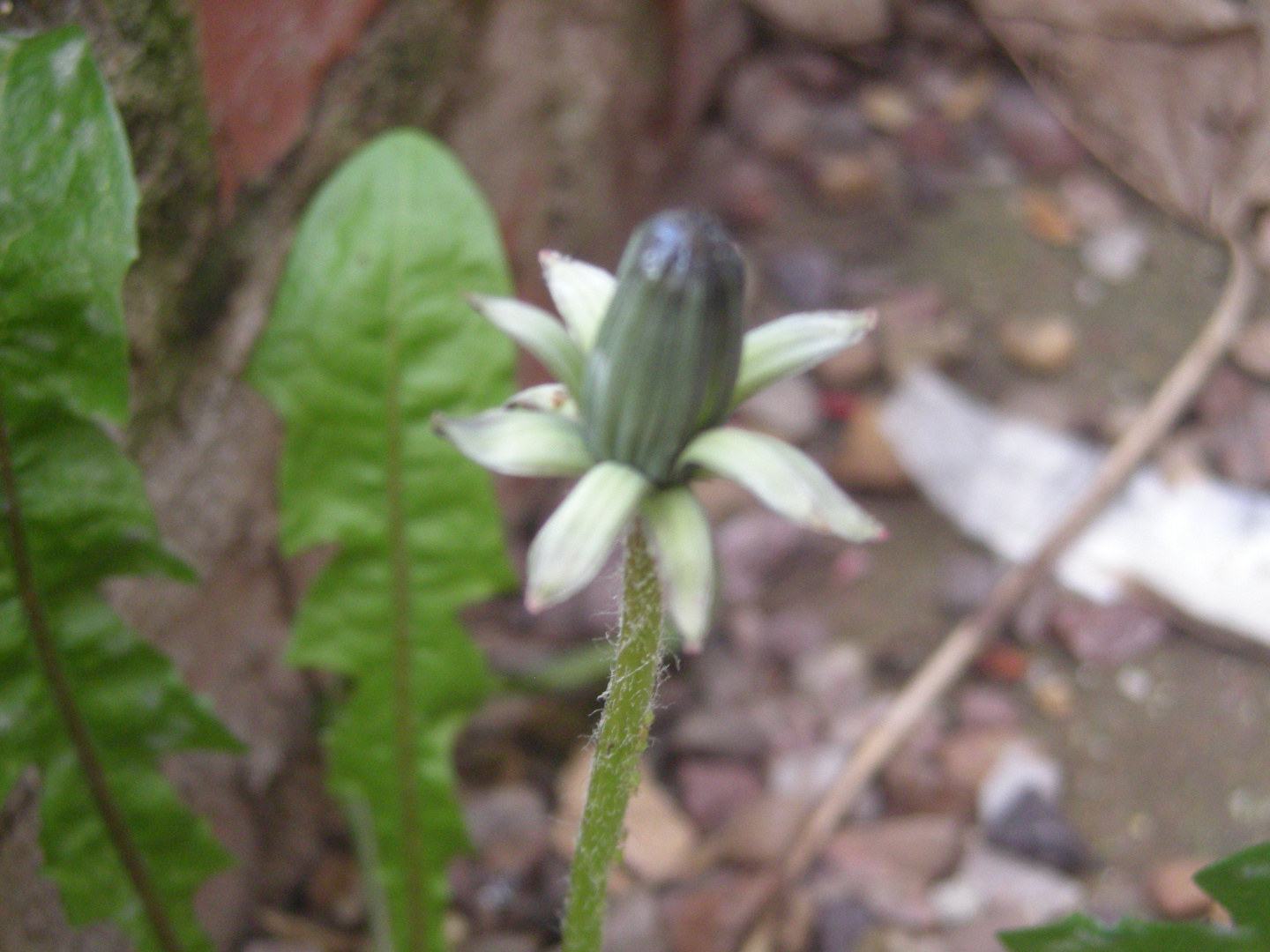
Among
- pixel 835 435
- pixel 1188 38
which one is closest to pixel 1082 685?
pixel 835 435

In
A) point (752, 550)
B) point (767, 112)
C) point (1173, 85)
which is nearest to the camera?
point (1173, 85)

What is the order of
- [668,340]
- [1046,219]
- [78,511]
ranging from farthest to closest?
1. [1046,219]
2. [78,511]
3. [668,340]

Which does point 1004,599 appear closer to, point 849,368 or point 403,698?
point 849,368

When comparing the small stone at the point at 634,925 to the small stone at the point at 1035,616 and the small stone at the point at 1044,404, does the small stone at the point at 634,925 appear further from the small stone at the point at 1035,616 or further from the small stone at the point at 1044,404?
the small stone at the point at 1044,404

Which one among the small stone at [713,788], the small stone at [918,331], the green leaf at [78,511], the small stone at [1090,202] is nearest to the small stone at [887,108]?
the small stone at [1090,202]

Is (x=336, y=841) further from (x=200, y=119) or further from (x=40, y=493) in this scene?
(x=200, y=119)

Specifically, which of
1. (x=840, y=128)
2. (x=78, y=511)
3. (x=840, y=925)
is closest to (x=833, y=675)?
(x=840, y=925)

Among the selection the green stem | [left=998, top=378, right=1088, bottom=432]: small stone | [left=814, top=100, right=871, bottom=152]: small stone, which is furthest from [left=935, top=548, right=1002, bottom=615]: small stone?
[left=814, top=100, right=871, bottom=152]: small stone

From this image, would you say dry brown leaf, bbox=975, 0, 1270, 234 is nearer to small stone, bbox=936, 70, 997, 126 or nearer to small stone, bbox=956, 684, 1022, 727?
small stone, bbox=956, 684, 1022, 727
